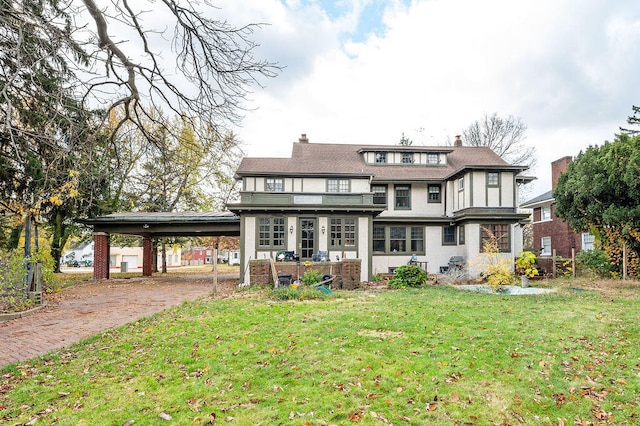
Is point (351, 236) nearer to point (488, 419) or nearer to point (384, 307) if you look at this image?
point (384, 307)

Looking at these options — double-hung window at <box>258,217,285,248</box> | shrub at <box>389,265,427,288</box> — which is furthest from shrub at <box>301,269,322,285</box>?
double-hung window at <box>258,217,285,248</box>

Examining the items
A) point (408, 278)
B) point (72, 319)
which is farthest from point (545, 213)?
point (72, 319)

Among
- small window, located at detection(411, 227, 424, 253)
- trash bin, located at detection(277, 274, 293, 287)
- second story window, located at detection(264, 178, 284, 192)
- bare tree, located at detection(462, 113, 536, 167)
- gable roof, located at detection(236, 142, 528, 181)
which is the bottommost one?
trash bin, located at detection(277, 274, 293, 287)

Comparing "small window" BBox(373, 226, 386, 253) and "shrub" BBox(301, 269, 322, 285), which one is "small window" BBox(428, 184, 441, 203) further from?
"shrub" BBox(301, 269, 322, 285)

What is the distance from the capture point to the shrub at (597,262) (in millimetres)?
17705

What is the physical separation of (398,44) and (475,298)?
8915 mm

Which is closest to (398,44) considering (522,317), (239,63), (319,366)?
(239,63)

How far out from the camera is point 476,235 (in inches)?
796

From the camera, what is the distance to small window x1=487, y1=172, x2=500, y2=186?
810 inches

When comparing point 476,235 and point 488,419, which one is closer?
point 488,419

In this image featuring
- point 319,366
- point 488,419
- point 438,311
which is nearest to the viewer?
point 488,419

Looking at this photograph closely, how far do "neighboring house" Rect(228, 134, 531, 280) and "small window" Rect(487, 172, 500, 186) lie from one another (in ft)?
0.18

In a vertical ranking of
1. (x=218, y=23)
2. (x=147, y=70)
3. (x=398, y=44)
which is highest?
(x=398, y=44)

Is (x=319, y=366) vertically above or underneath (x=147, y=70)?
underneath
